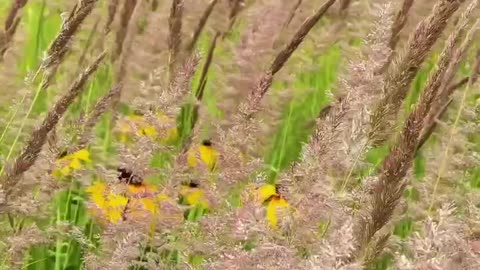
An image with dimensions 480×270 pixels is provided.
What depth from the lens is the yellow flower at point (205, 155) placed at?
1625 mm

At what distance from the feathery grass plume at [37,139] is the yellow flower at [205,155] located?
0.39 meters

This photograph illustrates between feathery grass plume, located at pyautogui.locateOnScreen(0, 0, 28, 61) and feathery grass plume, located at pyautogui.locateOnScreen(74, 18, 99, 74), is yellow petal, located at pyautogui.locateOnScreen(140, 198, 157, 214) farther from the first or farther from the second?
feathery grass plume, located at pyautogui.locateOnScreen(74, 18, 99, 74)

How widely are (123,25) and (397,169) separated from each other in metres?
1.37

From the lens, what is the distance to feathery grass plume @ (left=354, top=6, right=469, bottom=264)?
986mm

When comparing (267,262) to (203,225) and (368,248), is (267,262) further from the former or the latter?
(203,225)

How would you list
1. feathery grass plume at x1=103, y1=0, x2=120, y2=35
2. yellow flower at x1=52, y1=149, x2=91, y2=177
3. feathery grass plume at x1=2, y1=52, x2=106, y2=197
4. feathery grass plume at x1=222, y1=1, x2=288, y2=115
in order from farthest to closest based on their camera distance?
feathery grass plume at x1=103, y1=0, x2=120, y2=35
feathery grass plume at x1=222, y1=1, x2=288, y2=115
yellow flower at x1=52, y1=149, x2=91, y2=177
feathery grass plume at x1=2, y1=52, x2=106, y2=197

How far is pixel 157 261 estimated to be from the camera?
1.52 meters

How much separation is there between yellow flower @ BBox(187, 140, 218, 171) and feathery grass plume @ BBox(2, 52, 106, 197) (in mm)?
389

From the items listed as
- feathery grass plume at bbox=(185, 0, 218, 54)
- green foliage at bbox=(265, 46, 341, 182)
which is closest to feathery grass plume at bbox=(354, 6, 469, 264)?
green foliage at bbox=(265, 46, 341, 182)

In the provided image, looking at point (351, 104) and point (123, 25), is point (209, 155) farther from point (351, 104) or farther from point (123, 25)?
point (351, 104)

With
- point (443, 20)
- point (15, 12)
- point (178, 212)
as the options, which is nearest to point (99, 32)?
point (15, 12)

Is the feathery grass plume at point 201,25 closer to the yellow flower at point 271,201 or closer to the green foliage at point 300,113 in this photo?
the green foliage at point 300,113

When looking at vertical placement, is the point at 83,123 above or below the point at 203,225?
above

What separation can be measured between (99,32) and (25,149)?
1.44 metres
